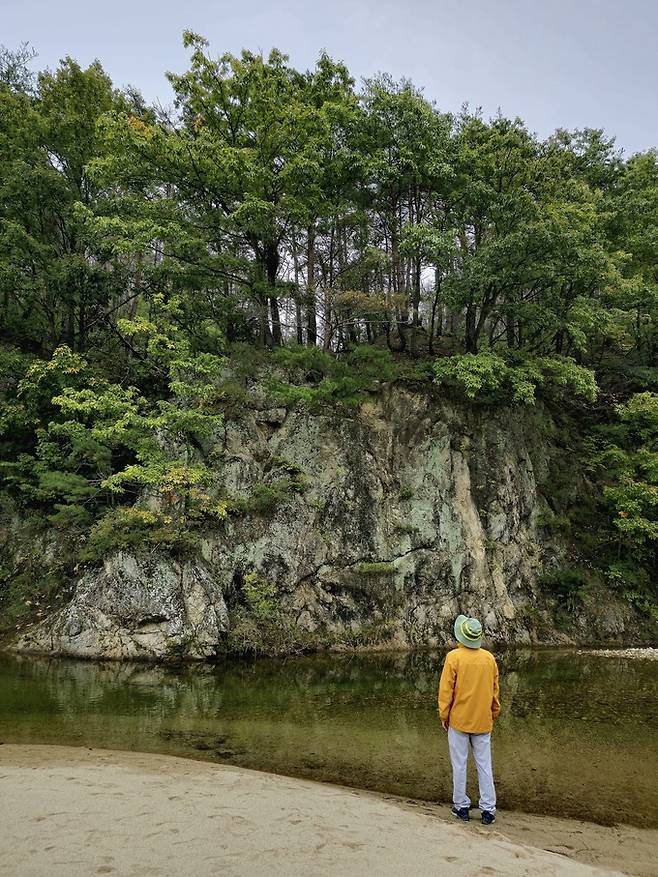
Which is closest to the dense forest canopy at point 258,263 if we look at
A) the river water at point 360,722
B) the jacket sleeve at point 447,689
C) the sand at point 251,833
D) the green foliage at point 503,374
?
the green foliage at point 503,374

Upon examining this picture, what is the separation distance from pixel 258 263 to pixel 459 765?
48.4 feet

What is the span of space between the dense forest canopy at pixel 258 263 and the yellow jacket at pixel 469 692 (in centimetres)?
865

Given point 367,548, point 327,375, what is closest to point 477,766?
point 367,548

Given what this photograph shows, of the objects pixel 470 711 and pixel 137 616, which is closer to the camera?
pixel 470 711

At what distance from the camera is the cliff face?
11438 mm

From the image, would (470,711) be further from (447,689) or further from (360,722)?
(360,722)

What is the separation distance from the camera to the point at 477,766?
477cm

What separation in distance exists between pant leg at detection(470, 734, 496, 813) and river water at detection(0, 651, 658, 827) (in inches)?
33.1

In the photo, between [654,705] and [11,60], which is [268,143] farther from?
[654,705]

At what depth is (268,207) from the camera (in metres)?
14.3

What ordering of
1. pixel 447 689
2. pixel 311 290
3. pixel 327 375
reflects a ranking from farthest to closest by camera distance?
pixel 311 290
pixel 327 375
pixel 447 689

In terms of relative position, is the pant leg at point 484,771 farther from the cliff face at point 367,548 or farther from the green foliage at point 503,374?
the green foliage at point 503,374

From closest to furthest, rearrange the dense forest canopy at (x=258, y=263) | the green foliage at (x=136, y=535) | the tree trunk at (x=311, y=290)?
the green foliage at (x=136, y=535), the dense forest canopy at (x=258, y=263), the tree trunk at (x=311, y=290)

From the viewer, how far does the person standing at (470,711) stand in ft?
15.6
